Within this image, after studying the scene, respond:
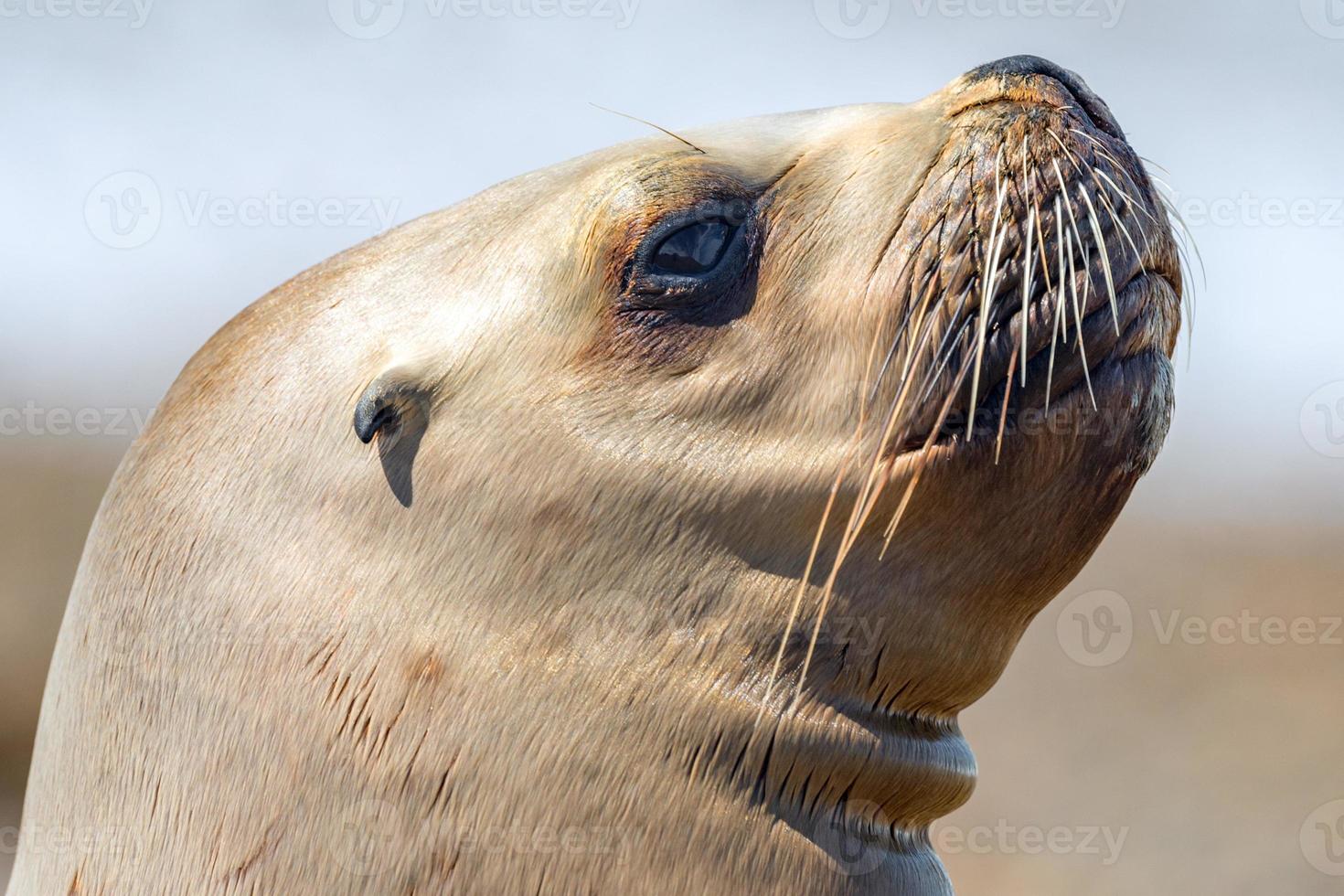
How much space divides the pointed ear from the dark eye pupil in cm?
42

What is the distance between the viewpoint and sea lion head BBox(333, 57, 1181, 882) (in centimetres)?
193

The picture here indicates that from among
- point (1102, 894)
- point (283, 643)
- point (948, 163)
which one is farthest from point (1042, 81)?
point (1102, 894)

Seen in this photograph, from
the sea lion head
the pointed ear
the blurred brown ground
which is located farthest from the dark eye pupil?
the blurred brown ground

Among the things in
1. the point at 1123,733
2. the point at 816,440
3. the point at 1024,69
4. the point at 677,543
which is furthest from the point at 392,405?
the point at 1123,733

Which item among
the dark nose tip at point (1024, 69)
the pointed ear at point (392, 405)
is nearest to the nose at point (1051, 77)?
the dark nose tip at point (1024, 69)

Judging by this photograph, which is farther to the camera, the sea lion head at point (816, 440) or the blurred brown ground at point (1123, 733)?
the blurred brown ground at point (1123, 733)

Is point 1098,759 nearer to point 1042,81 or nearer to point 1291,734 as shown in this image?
point 1291,734

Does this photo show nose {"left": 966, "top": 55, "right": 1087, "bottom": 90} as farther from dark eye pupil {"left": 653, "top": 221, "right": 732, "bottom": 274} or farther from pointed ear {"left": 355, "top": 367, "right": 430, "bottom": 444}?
pointed ear {"left": 355, "top": 367, "right": 430, "bottom": 444}

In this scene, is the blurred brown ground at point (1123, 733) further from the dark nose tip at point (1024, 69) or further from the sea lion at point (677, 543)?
the dark nose tip at point (1024, 69)

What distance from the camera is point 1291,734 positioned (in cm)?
1276

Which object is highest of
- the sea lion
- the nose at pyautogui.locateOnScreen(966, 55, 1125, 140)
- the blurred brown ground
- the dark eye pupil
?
the nose at pyautogui.locateOnScreen(966, 55, 1125, 140)

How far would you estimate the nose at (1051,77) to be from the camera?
2100 mm

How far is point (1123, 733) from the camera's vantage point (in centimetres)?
1311

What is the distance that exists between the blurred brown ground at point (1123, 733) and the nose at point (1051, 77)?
285 inches
